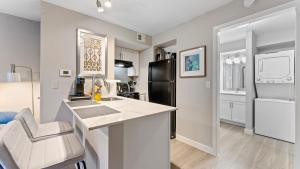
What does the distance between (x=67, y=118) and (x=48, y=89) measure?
1.81 feet

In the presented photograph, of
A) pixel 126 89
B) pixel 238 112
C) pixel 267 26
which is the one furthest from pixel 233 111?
pixel 126 89

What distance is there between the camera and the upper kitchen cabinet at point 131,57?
3.49 metres

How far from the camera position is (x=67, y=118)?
2219 mm

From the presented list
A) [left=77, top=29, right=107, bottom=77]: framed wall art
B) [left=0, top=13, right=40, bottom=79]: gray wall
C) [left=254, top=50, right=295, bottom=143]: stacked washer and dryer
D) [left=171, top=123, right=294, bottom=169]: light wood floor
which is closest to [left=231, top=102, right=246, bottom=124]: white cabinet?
[left=254, top=50, right=295, bottom=143]: stacked washer and dryer

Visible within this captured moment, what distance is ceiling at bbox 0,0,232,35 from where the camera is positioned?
2.03 metres

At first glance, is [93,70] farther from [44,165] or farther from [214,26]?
[214,26]

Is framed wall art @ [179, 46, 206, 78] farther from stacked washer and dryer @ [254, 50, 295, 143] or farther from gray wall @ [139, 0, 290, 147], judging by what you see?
stacked washer and dryer @ [254, 50, 295, 143]

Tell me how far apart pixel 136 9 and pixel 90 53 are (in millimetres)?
1127

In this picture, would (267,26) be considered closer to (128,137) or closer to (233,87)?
(233,87)

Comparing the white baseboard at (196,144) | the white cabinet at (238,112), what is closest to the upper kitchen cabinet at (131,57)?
the white baseboard at (196,144)

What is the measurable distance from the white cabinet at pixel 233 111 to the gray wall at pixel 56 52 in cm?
391

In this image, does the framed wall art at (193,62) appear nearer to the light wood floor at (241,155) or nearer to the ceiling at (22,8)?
the light wood floor at (241,155)

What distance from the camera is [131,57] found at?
3.74 metres

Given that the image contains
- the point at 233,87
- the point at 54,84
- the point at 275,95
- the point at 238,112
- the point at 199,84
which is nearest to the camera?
the point at 54,84
